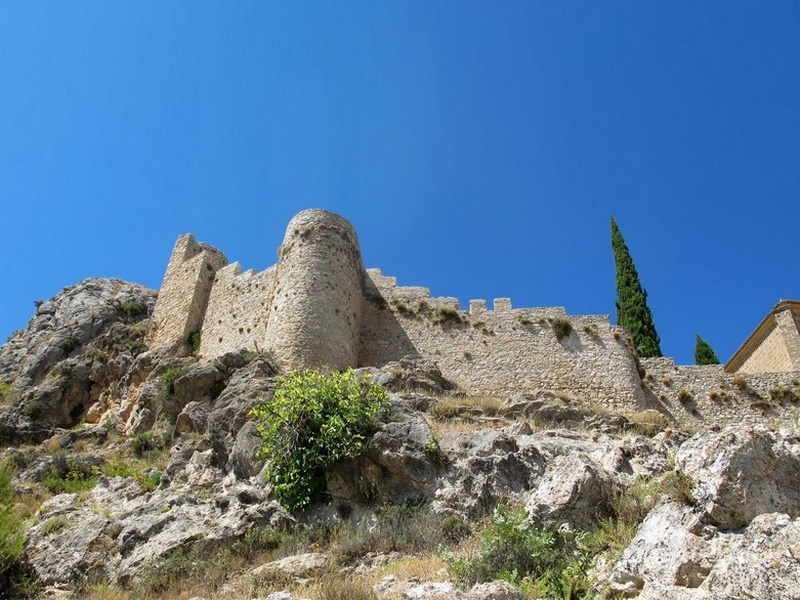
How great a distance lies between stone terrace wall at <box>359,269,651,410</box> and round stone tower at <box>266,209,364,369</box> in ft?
3.97

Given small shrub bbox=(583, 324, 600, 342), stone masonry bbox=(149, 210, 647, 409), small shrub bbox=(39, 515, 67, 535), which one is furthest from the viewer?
small shrub bbox=(583, 324, 600, 342)

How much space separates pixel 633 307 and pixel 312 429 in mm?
19667

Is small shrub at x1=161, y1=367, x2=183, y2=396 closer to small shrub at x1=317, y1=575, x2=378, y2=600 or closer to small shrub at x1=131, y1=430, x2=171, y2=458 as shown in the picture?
small shrub at x1=131, y1=430, x2=171, y2=458

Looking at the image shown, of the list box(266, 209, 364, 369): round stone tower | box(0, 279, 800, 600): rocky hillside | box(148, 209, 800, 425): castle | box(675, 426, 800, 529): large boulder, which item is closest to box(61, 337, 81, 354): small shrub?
box(148, 209, 800, 425): castle

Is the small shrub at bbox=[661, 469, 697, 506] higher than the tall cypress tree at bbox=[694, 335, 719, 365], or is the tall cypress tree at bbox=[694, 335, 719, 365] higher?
the tall cypress tree at bbox=[694, 335, 719, 365]

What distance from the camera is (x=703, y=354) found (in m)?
31.9

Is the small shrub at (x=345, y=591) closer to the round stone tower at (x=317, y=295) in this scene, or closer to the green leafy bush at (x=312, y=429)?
the green leafy bush at (x=312, y=429)

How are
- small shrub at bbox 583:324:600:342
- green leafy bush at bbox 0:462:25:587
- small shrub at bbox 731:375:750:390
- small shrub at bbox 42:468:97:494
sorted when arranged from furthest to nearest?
small shrub at bbox 583:324:600:342, small shrub at bbox 731:375:750:390, small shrub at bbox 42:468:97:494, green leafy bush at bbox 0:462:25:587

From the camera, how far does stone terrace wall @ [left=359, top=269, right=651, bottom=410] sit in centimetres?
1983

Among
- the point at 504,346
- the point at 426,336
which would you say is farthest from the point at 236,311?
the point at 504,346

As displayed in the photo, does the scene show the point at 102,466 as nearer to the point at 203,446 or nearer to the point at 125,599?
the point at 203,446

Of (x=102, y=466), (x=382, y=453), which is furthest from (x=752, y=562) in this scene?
(x=102, y=466)

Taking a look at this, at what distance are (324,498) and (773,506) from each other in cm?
621

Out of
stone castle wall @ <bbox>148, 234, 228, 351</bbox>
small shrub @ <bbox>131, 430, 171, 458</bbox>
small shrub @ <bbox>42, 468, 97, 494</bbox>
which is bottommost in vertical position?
small shrub @ <bbox>42, 468, 97, 494</bbox>
